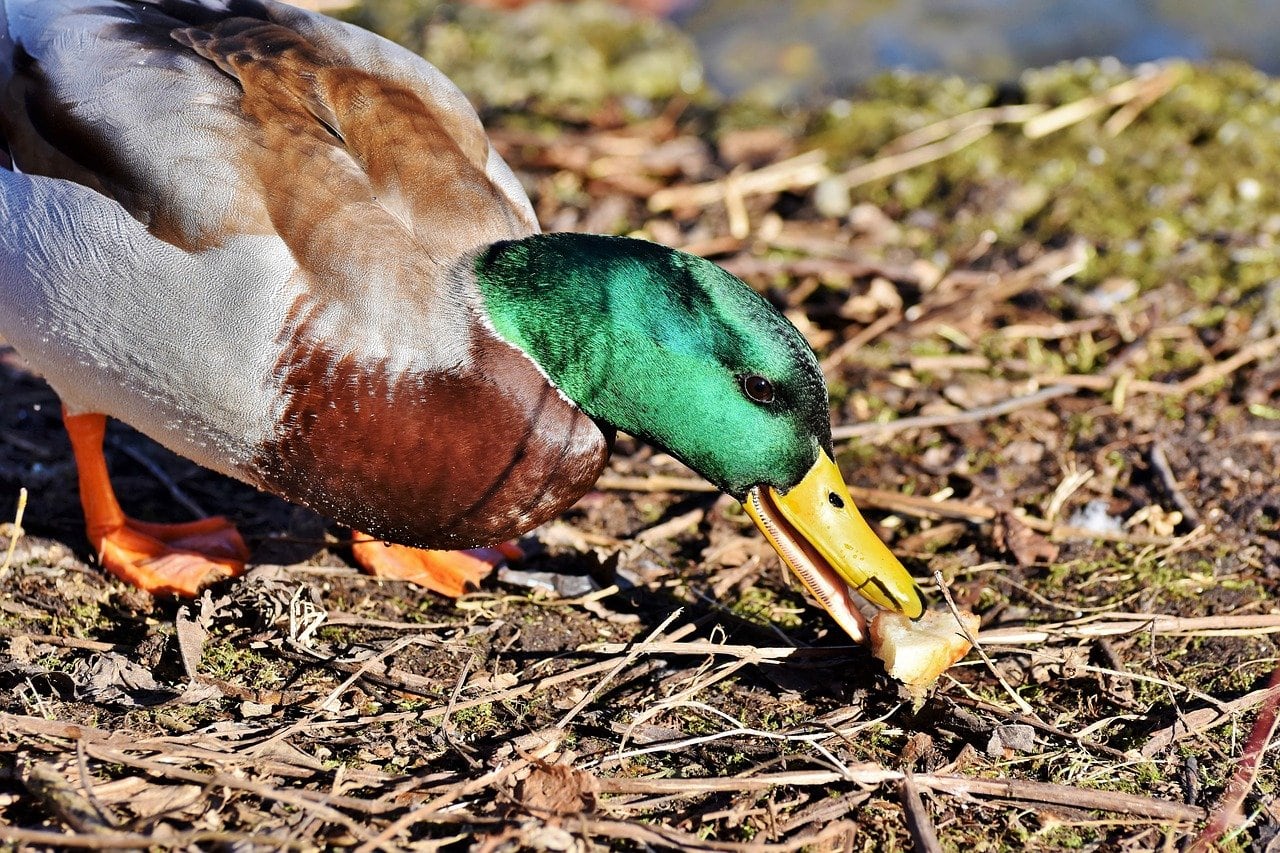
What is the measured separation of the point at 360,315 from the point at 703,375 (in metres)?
0.82

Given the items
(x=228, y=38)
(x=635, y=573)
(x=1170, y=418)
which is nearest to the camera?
(x=228, y=38)

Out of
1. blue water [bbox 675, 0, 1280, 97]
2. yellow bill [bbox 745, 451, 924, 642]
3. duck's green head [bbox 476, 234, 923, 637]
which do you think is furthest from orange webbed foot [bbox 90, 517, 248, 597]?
blue water [bbox 675, 0, 1280, 97]

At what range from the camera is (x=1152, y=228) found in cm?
574

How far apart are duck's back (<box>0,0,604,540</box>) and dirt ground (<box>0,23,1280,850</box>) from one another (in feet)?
1.63

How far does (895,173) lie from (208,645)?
3.97m

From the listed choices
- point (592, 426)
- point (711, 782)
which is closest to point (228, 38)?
point (592, 426)

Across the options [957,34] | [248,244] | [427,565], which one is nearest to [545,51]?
[957,34]

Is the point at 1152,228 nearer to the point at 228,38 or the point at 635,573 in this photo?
the point at 635,573

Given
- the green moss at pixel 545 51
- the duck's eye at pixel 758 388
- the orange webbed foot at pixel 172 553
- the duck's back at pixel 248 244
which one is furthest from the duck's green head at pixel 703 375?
the green moss at pixel 545 51

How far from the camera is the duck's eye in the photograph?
→ 10.1ft

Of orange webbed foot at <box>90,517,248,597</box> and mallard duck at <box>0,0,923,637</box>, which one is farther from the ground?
mallard duck at <box>0,0,923,637</box>

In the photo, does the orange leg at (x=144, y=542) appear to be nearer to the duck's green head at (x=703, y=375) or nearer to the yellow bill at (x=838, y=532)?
the duck's green head at (x=703, y=375)

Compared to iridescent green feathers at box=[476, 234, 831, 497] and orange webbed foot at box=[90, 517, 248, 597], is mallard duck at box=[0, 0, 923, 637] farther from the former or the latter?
orange webbed foot at box=[90, 517, 248, 597]

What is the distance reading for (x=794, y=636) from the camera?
365 cm
